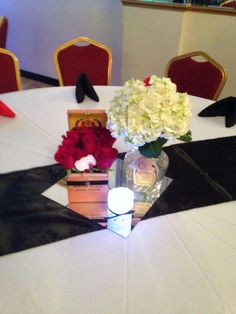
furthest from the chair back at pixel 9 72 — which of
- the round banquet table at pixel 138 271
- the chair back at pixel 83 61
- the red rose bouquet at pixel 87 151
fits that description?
the round banquet table at pixel 138 271

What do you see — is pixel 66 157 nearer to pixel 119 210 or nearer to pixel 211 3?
pixel 119 210

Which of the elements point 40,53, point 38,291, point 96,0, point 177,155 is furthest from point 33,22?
point 38,291

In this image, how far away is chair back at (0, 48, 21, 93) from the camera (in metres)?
1.62

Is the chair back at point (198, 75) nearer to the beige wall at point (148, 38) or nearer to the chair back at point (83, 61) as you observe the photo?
the chair back at point (83, 61)

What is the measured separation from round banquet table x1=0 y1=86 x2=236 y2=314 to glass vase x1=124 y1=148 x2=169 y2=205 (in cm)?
10

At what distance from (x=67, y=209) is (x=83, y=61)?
1333mm

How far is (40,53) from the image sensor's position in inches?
136

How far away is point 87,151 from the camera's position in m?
0.77

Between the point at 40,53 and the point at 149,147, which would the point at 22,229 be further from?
the point at 40,53

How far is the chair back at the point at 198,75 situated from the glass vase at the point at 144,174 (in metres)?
1.03

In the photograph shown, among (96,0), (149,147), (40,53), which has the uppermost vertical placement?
(96,0)

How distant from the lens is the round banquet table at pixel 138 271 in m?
0.61

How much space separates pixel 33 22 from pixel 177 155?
294 cm

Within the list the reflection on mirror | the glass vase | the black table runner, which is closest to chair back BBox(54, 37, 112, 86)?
the reflection on mirror
